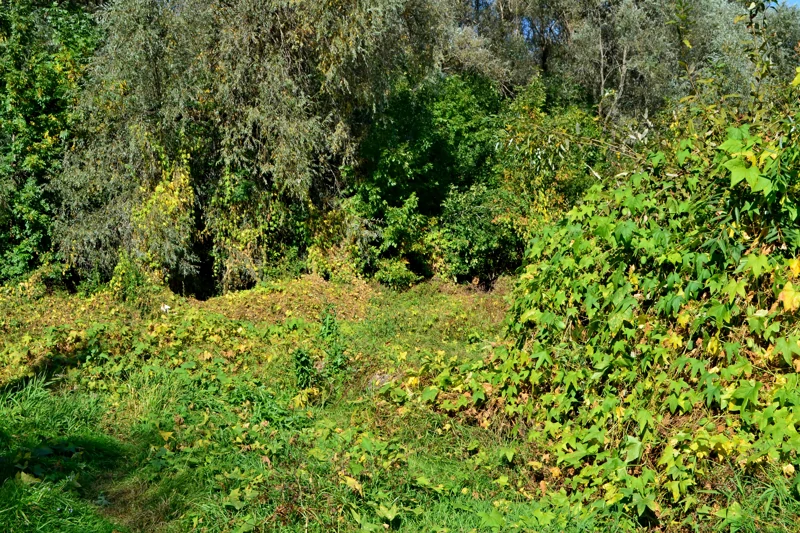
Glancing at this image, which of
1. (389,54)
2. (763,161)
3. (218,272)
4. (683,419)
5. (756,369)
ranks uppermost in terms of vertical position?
(389,54)

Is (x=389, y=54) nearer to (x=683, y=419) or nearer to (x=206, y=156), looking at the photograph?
(x=206, y=156)

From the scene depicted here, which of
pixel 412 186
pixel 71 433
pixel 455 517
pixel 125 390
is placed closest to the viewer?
pixel 455 517

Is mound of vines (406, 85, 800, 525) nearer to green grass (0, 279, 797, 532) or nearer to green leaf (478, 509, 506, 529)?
green grass (0, 279, 797, 532)

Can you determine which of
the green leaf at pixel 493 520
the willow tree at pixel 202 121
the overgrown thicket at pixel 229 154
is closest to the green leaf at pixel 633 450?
the green leaf at pixel 493 520

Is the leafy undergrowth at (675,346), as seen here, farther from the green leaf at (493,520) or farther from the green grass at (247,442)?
the green leaf at (493,520)

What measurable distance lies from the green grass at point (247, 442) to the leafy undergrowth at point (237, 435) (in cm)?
1

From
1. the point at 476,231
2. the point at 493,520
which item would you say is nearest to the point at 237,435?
the point at 493,520

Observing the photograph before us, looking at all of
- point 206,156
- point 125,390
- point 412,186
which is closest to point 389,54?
point 412,186

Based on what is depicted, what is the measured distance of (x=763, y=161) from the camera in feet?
14.3

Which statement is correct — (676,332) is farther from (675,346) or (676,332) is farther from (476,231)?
(476,231)

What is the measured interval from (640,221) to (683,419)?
140cm

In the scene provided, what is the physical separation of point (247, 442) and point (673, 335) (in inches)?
125

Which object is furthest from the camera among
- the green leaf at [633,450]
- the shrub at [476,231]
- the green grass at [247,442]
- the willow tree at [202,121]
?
the shrub at [476,231]

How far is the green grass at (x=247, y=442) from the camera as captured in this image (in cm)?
446
